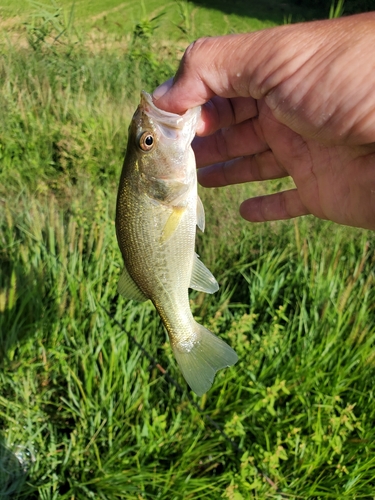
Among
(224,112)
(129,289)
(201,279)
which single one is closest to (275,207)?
(224,112)

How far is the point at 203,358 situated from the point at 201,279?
0.31 meters

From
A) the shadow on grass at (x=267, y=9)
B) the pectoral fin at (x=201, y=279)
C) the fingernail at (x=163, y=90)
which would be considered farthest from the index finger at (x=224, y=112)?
the shadow on grass at (x=267, y=9)

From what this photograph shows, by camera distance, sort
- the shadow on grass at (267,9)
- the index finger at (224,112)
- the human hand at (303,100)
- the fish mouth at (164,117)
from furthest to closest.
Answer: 1. the shadow on grass at (267,9)
2. the index finger at (224,112)
3. the fish mouth at (164,117)
4. the human hand at (303,100)

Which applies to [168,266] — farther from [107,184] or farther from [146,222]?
[107,184]

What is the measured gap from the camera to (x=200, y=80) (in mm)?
1509

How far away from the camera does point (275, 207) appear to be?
227cm

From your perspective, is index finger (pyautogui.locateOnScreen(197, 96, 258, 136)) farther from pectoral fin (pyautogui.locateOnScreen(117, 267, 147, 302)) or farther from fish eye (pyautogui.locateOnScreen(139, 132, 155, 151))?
pectoral fin (pyautogui.locateOnScreen(117, 267, 147, 302))

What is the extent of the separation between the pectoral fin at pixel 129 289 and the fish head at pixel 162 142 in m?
0.40

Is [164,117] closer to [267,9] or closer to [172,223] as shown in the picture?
[172,223]

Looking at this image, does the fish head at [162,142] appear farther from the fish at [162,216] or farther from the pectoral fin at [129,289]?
the pectoral fin at [129,289]

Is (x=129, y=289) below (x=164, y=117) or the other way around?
below

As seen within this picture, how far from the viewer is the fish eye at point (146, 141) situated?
1.52 meters

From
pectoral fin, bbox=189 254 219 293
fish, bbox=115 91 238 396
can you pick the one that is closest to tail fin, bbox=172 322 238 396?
fish, bbox=115 91 238 396

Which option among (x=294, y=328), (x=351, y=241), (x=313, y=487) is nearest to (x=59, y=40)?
(x=351, y=241)
